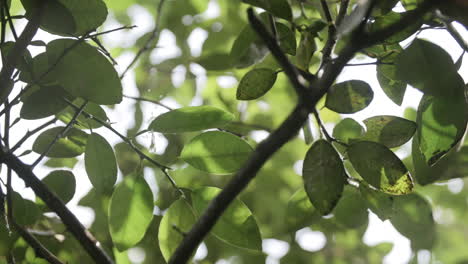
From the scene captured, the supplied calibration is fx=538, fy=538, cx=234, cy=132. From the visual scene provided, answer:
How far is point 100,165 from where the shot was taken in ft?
1.86

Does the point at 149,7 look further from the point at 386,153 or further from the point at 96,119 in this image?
the point at 386,153

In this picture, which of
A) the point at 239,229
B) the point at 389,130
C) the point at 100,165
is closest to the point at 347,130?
the point at 389,130

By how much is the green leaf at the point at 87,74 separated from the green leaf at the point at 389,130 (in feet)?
0.82

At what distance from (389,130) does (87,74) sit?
0.97ft

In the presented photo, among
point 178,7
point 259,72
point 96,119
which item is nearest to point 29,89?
point 96,119

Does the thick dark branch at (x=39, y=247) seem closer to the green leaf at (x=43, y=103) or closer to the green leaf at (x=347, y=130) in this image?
the green leaf at (x=43, y=103)

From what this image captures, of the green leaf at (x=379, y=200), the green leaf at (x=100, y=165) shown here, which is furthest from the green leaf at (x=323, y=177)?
the green leaf at (x=100, y=165)

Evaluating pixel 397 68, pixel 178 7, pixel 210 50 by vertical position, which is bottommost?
pixel 397 68

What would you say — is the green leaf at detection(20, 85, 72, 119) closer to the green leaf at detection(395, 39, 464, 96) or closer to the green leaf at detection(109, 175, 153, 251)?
the green leaf at detection(109, 175, 153, 251)

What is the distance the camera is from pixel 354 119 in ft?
1.94

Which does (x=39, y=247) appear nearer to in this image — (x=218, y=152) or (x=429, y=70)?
(x=218, y=152)

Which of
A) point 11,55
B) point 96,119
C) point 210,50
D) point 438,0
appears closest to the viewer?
point 438,0

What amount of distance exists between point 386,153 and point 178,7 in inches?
22.7

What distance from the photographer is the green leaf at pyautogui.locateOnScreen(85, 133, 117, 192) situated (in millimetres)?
565
